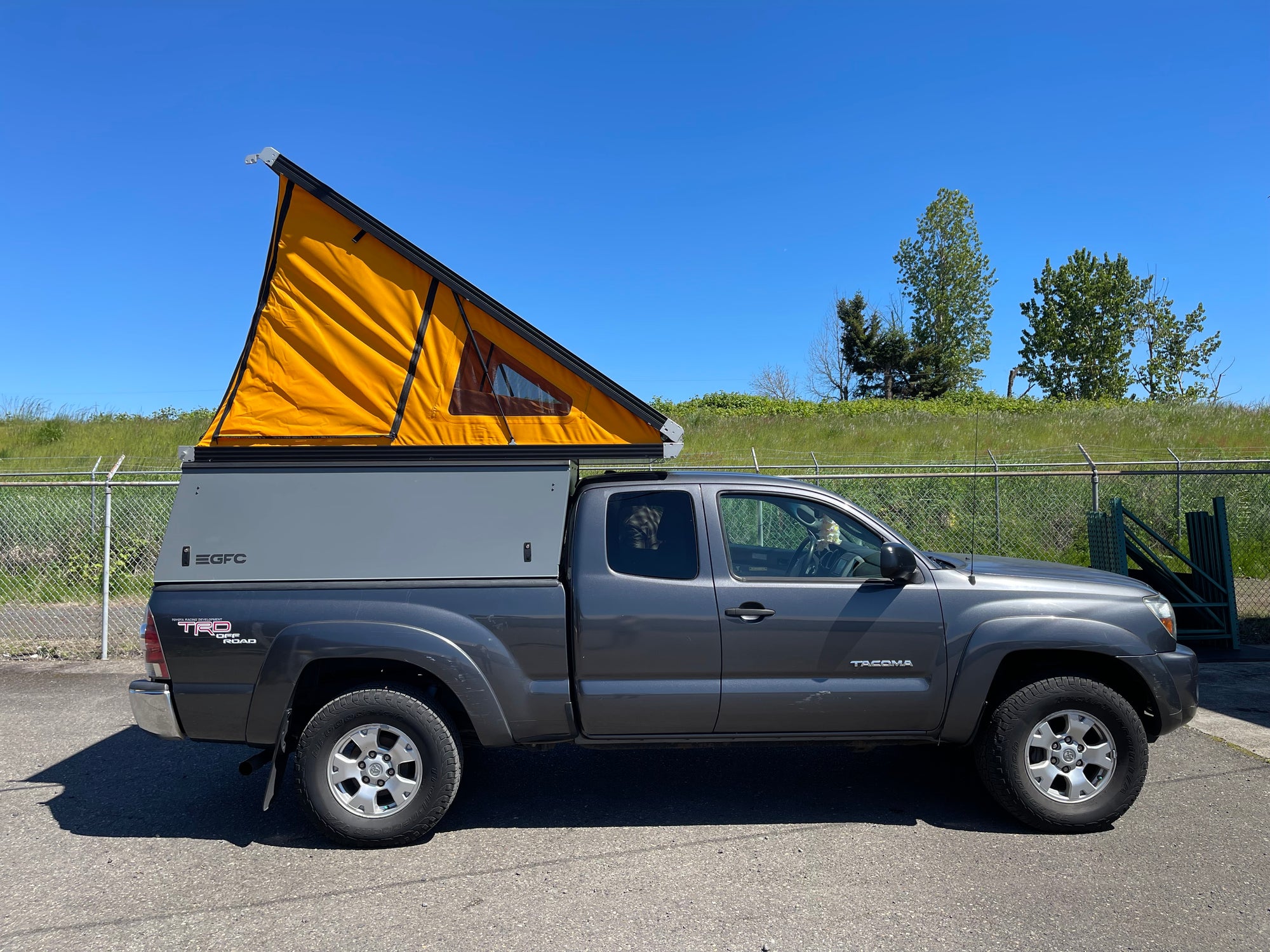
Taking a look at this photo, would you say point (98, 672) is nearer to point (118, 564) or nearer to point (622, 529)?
point (118, 564)

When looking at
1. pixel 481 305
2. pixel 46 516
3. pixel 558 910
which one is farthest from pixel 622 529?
pixel 46 516

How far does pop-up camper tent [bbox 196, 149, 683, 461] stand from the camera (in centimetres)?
462

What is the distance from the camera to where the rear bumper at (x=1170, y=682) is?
180 inches

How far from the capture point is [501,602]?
443 centimetres

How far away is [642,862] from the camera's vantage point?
4184mm

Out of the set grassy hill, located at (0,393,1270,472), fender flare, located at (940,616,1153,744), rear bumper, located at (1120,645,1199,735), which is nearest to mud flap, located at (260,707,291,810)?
fender flare, located at (940,616,1153,744)

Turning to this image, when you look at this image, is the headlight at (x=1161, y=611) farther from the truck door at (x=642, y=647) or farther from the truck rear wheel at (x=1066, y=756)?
the truck door at (x=642, y=647)

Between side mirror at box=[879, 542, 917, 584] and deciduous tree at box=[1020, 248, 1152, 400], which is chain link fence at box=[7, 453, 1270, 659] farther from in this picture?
deciduous tree at box=[1020, 248, 1152, 400]

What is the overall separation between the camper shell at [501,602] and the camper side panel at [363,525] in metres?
0.01

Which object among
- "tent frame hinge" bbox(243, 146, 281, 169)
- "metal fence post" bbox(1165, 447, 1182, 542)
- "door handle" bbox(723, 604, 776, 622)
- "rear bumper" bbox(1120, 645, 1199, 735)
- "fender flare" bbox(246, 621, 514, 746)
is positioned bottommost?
"rear bumper" bbox(1120, 645, 1199, 735)

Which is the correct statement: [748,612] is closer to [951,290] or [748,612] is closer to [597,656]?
[597,656]

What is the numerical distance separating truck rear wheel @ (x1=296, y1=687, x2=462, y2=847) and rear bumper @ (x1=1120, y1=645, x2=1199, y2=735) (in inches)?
141

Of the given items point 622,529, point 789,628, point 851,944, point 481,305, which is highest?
point 481,305

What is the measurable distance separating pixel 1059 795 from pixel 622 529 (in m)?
2.64
